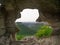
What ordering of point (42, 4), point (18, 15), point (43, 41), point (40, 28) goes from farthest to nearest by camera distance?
point (40, 28) → point (43, 41) → point (18, 15) → point (42, 4)

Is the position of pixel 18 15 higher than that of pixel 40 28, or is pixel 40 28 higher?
pixel 18 15

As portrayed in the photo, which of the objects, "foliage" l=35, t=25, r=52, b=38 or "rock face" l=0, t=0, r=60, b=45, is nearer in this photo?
"rock face" l=0, t=0, r=60, b=45

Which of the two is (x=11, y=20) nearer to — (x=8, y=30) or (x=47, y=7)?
(x=8, y=30)

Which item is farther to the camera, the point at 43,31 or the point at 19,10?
Result: the point at 43,31

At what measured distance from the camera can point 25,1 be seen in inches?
120

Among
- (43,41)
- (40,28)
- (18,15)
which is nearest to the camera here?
(18,15)

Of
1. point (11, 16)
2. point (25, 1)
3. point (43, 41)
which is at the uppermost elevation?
point (25, 1)

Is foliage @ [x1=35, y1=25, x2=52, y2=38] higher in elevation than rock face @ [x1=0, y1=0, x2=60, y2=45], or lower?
lower

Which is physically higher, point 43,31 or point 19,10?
point 19,10

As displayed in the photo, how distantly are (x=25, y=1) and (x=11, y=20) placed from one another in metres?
0.33

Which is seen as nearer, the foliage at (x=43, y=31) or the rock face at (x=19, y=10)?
the rock face at (x=19, y=10)

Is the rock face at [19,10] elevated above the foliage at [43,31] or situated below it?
above

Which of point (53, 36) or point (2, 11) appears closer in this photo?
point (2, 11)

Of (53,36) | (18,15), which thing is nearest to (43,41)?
(53,36)
